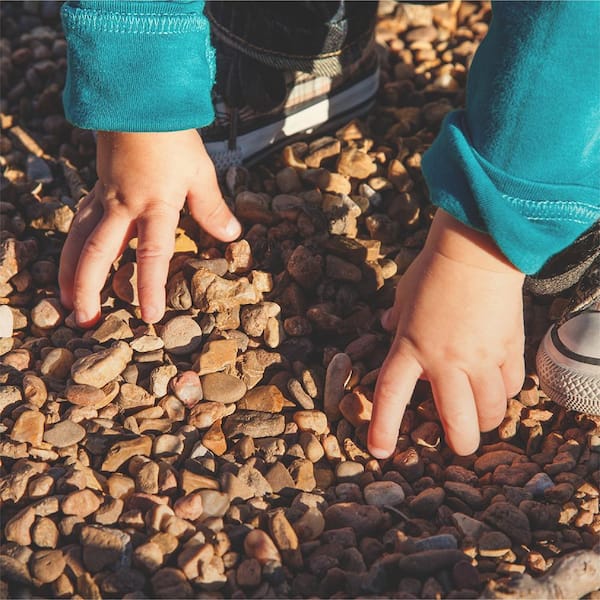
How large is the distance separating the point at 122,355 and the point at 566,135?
0.73 m

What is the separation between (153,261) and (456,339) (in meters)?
0.51

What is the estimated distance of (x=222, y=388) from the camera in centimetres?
128

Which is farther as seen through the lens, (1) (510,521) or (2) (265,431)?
(2) (265,431)

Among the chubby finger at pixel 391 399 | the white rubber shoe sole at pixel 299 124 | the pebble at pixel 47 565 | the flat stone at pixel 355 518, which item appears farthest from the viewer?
the white rubber shoe sole at pixel 299 124

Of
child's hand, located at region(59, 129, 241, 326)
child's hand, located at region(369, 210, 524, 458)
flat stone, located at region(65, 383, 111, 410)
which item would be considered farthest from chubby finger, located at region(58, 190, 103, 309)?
child's hand, located at region(369, 210, 524, 458)

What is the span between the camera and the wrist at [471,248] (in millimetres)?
1149

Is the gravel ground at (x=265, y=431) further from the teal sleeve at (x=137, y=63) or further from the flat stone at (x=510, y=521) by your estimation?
the teal sleeve at (x=137, y=63)

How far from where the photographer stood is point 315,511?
1111 millimetres

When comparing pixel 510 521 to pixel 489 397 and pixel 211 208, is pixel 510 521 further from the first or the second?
pixel 211 208

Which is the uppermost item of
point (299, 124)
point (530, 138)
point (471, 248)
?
Result: point (530, 138)

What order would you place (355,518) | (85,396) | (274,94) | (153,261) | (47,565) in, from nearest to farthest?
(47,565), (355,518), (85,396), (153,261), (274,94)

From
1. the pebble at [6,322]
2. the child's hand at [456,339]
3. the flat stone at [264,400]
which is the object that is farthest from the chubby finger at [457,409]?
the pebble at [6,322]

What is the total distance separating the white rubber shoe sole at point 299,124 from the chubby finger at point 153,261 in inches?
14.9

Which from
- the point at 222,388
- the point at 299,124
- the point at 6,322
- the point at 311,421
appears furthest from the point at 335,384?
the point at 299,124
